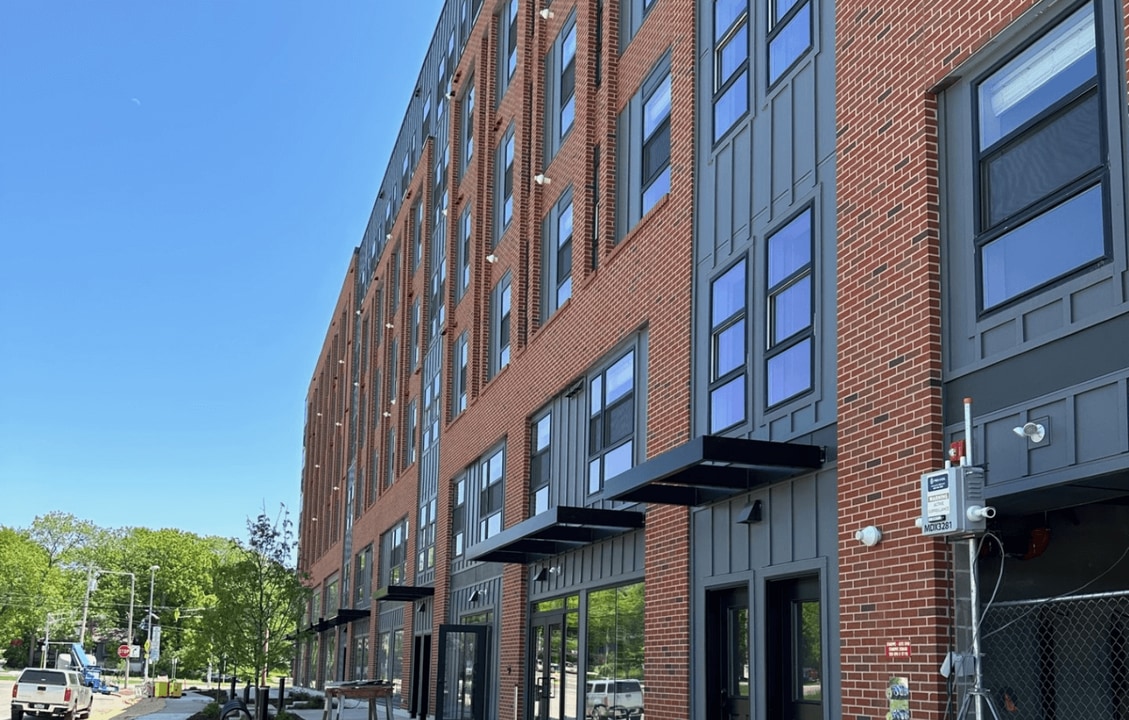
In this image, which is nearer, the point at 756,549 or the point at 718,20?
the point at 756,549

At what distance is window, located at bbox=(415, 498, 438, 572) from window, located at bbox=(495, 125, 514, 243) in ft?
28.6

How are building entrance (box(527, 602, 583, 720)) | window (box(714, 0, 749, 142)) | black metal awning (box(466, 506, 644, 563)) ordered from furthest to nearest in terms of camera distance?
1. building entrance (box(527, 602, 583, 720))
2. black metal awning (box(466, 506, 644, 563))
3. window (box(714, 0, 749, 142))

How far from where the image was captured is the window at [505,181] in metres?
26.6

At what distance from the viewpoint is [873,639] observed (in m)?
10.2

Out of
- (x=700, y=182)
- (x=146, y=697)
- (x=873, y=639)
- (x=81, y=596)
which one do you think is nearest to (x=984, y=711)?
(x=873, y=639)

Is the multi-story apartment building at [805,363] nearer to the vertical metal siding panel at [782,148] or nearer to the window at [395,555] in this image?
the vertical metal siding panel at [782,148]

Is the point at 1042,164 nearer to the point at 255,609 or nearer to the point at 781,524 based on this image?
the point at 781,524

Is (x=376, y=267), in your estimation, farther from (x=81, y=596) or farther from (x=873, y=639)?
(x=81, y=596)

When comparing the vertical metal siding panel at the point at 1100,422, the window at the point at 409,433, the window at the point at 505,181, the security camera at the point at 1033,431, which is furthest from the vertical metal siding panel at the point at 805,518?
the window at the point at 409,433

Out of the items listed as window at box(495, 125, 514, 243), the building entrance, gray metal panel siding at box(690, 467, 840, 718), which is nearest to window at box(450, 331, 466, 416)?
window at box(495, 125, 514, 243)

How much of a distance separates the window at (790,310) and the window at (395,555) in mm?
25169

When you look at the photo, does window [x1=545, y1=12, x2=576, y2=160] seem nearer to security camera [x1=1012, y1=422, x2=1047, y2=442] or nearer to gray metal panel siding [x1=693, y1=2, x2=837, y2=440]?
gray metal panel siding [x1=693, y1=2, x2=837, y2=440]

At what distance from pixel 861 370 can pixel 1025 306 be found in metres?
2.09

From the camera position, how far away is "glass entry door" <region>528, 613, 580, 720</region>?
19031mm
